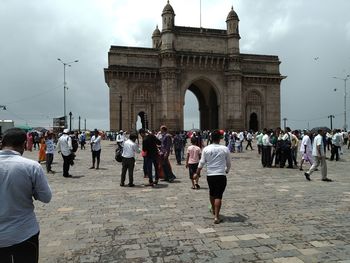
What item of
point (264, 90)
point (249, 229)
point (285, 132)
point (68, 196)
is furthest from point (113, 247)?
point (264, 90)

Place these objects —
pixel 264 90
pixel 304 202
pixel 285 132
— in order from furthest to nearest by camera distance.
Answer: pixel 264 90
pixel 285 132
pixel 304 202

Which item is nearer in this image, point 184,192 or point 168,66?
Answer: point 184,192

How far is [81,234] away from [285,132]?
12545 mm

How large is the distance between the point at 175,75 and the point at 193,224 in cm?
4226

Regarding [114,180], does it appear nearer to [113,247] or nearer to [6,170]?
[113,247]

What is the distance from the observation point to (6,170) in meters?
3.08

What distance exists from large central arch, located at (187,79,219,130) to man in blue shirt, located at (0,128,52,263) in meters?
49.9

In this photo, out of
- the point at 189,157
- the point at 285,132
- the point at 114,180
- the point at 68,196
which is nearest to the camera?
the point at 68,196

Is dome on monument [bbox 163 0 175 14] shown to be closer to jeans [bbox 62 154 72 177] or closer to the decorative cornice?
the decorative cornice

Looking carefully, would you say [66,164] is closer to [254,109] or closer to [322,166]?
[322,166]

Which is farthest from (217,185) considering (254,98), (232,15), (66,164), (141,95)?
(254,98)

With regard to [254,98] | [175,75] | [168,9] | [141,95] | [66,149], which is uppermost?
[168,9]

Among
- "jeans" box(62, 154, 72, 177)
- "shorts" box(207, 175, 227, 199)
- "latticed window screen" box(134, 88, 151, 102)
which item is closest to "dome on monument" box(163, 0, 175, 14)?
"latticed window screen" box(134, 88, 151, 102)

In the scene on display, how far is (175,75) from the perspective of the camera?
47.9 metres
